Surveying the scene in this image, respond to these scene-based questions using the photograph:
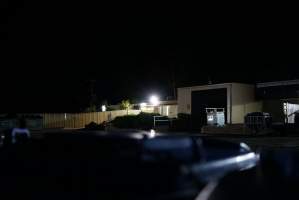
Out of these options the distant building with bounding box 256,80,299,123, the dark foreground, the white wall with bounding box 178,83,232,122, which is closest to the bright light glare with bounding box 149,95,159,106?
the white wall with bounding box 178,83,232,122

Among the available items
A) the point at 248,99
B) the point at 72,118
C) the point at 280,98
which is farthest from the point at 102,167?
the point at 72,118

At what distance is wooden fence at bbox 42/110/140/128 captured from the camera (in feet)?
116

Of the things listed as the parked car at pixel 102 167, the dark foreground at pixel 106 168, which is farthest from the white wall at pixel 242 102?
the parked car at pixel 102 167

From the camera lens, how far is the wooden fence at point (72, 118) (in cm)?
3522

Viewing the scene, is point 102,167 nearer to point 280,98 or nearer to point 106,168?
point 106,168

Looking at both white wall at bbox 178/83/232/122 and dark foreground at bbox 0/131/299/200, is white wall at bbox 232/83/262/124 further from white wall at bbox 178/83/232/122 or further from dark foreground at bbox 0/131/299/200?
dark foreground at bbox 0/131/299/200

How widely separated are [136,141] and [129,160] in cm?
49

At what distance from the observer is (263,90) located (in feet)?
95.6

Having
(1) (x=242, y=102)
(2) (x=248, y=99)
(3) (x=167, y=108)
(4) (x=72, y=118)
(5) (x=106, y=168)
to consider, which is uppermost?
(2) (x=248, y=99)

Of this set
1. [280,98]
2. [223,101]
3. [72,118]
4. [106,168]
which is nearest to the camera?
[106,168]

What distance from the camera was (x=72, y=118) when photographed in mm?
36312

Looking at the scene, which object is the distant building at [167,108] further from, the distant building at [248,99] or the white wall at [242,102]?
the white wall at [242,102]

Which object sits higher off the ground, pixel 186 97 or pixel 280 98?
pixel 186 97

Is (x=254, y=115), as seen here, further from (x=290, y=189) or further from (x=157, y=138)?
(x=157, y=138)
